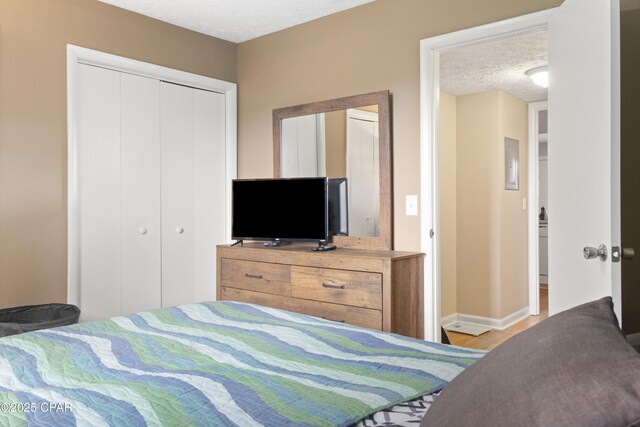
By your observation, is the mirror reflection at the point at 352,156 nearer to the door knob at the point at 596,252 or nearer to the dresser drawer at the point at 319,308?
the dresser drawer at the point at 319,308

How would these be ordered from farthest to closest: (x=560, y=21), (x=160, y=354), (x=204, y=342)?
1. (x=560, y=21)
2. (x=204, y=342)
3. (x=160, y=354)

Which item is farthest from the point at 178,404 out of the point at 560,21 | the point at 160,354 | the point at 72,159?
the point at 72,159

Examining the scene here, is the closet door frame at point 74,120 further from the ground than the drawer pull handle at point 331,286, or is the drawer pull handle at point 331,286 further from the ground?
the closet door frame at point 74,120

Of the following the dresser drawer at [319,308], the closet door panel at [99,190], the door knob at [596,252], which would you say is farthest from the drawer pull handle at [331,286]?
the closet door panel at [99,190]

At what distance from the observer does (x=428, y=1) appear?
125 inches

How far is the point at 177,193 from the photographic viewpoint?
12.8ft

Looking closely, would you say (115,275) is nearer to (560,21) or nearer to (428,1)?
(428,1)

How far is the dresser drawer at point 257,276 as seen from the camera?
3.35 metres

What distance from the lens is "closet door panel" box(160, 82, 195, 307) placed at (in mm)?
3838

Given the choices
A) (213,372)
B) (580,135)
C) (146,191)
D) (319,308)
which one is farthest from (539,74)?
(213,372)

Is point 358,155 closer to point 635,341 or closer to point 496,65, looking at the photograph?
point 496,65

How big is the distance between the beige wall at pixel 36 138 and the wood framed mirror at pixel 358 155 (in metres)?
1.56

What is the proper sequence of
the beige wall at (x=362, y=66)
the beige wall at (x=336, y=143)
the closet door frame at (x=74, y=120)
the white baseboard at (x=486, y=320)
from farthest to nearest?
1. the white baseboard at (x=486, y=320)
2. the beige wall at (x=336, y=143)
3. the closet door frame at (x=74, y=120)
4. the beige wall at (x=362, y=66)

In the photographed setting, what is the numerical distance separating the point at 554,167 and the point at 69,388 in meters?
2.26
